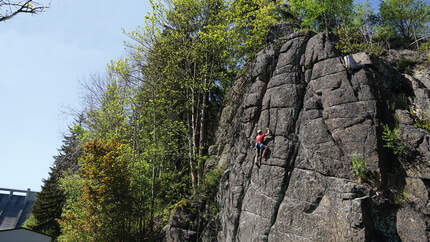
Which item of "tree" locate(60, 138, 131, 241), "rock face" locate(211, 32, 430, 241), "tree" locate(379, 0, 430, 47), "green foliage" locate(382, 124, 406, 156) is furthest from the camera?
"tree" locate(379, 0, 430, 47)

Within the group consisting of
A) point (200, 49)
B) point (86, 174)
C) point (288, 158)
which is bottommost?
point (86, 174)

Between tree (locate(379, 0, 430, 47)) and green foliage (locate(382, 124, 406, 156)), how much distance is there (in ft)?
38.6

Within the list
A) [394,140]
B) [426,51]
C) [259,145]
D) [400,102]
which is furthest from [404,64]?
[259,145]

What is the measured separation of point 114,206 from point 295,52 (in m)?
12.8

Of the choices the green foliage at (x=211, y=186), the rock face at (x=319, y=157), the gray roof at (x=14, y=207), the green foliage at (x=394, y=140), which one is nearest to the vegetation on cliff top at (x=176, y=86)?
the green foliage at (x=211, y=186)

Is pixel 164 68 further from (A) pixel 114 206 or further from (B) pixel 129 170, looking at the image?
(A) pixel 114 206

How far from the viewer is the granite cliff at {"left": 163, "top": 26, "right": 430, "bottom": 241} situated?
855 cm

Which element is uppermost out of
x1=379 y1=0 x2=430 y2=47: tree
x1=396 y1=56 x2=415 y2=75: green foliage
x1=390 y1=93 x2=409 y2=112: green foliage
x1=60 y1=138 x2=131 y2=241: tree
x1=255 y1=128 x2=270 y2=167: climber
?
x1=379 y1=0 x2=430 y2=47: tree

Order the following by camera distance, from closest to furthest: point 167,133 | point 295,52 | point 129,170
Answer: point 295,52
point 129,170
point 167,133

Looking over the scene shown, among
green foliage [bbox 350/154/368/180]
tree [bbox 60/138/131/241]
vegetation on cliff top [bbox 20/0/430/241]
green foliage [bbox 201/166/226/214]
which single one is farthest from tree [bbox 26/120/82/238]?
green foliage [bbox 350/154/368/180]

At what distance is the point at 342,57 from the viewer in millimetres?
A: 10969

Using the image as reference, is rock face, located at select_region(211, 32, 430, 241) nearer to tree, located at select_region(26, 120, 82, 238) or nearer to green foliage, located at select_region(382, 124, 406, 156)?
green foliage, located at select_region(382, 124, 406, 156)

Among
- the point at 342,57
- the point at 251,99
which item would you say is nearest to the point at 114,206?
the point at 251,99

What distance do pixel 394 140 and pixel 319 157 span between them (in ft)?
9.26
